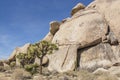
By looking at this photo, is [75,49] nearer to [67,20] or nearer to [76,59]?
[76,59]

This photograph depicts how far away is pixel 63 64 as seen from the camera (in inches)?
1394

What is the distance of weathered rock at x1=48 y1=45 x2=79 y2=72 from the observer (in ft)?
113

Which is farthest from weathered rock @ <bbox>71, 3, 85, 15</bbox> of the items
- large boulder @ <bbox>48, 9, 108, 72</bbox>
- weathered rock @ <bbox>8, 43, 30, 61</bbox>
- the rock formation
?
weathered rock @ <bbox>8, 43, 30, 61</bbox>

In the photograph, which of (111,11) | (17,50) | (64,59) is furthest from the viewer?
(17,50)

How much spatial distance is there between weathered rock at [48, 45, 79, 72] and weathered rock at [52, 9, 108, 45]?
51.4 inches

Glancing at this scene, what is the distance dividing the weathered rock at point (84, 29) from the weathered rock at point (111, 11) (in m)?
0.88

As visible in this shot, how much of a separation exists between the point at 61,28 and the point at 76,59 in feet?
32.4

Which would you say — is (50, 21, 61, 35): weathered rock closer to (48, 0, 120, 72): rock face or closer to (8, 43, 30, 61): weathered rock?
(48, 0, 120, 72): rock face

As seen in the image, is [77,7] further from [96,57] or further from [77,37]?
[96,57]

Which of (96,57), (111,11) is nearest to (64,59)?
(96,57)

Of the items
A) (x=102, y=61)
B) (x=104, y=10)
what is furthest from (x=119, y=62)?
(x=104, y=10)

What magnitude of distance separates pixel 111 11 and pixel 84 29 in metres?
5.05

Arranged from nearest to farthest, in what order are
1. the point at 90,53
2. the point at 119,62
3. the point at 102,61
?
the point at 119,62 < the point at 102,61 < the point at 90,53

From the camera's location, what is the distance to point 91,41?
Answer: 1394 inches
